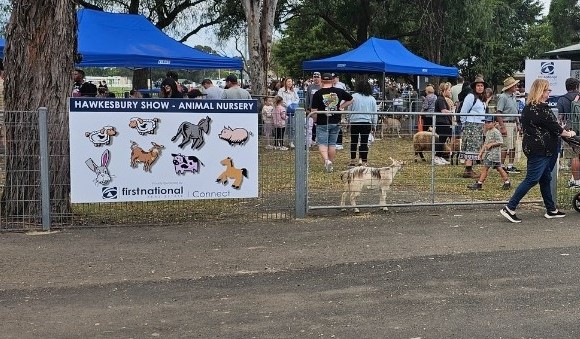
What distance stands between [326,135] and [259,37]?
32.3ft

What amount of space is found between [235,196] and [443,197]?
3328mm

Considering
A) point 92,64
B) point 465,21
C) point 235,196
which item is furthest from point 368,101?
point 465,21

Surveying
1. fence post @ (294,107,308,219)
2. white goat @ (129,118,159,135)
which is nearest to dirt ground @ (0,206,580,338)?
fence post @ (294,107,308,219)

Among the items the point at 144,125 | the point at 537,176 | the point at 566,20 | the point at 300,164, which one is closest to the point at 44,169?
the point at 144,125

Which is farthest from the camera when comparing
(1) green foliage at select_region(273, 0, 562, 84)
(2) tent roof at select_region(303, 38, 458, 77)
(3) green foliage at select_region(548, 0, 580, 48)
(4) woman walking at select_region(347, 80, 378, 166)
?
(3) green foliage at select_region(548, 0, 580, 48)

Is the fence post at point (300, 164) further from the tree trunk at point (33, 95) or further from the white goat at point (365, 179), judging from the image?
the tree trunk at point (33, 95)

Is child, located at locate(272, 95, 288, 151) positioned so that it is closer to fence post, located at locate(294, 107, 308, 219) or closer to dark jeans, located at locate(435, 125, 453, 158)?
fence post, located at locate(294, 107, 308, 219)

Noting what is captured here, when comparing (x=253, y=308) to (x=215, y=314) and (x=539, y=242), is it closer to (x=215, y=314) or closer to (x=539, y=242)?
(x=215, y=314)

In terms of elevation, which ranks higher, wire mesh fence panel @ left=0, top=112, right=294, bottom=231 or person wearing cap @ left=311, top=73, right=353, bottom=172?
person wearing cap @ left=311, top=73, right=353, bottom=172

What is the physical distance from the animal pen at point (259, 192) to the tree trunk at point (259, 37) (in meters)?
10.0

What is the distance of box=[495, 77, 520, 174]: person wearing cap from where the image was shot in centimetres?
1058

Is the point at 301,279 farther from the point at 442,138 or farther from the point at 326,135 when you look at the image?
the point at 442,138

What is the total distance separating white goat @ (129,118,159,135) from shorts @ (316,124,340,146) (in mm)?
3369

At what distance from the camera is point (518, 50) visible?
5650 cm
